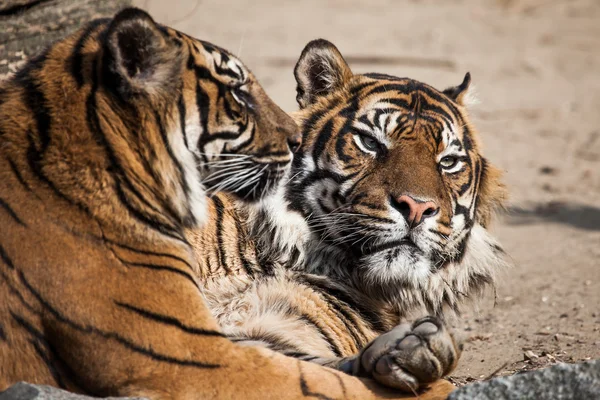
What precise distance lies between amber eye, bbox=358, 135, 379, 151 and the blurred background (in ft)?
2.07

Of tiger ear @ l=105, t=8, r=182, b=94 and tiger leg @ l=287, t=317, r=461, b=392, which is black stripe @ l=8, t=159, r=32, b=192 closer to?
tiger ear @ l=105, t=8, r=182, b=94

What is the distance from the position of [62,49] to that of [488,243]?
1.94 meters

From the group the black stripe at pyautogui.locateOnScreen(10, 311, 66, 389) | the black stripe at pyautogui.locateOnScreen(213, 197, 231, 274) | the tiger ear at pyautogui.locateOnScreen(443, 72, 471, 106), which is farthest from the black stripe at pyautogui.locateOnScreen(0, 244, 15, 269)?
the tiger ear at pyautogui.locateOnScreen(443, 72, 471, 106)

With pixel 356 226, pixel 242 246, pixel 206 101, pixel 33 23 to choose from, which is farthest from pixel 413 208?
pixel 33 23

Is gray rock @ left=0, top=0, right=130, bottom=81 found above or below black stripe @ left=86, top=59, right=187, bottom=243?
above

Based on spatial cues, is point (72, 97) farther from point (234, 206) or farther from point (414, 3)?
point (414, 3)

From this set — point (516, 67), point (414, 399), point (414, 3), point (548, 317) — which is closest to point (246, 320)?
point (414, 399)

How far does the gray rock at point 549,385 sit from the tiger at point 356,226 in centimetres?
81

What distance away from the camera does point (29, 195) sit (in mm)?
2371

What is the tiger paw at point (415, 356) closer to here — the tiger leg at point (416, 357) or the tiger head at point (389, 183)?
the tiger leg at point (416, 357)

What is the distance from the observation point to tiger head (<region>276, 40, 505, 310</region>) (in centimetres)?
322

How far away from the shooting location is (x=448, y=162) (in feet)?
11.4

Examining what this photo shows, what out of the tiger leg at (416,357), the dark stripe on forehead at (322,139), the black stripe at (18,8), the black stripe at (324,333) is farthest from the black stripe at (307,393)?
the black stripe at (18,8)

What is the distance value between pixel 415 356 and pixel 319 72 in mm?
1608
